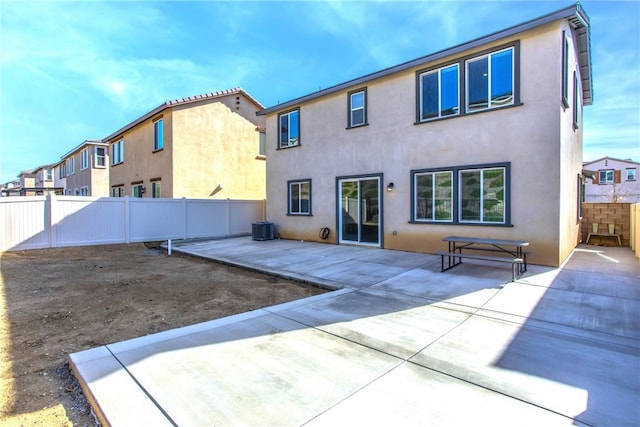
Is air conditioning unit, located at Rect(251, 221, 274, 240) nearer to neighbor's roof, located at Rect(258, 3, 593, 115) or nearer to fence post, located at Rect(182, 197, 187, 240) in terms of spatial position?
fence post, located at Rect(182, 197, 187, 240)

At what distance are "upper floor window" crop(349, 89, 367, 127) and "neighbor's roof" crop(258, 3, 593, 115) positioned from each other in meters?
0.37

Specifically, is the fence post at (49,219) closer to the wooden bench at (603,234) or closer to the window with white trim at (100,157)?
the window with white trim at (100,157)

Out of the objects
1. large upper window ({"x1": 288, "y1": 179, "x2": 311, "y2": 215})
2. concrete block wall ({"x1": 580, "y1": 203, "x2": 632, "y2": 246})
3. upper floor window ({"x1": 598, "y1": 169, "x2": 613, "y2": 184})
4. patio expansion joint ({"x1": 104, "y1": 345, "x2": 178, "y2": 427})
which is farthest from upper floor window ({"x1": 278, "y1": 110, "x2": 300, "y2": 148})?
upper floor window ({"x1": 598, "y1": 169, "x2": 613, "y2": 184})

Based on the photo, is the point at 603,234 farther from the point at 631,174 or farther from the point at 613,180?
the point at 631,174

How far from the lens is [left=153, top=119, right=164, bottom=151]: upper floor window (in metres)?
16.7

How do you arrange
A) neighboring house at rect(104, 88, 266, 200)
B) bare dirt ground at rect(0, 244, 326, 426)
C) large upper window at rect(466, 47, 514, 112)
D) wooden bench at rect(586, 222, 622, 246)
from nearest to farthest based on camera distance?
1. bare dirt ground at rect(0, 244, 326, 426)
2. large upper window at rect(466, 47, 514, 112)
3. wooden bench at rect(586, 222, 622, 246)
4. neighboring house at rect(104, 88, 266, 200)

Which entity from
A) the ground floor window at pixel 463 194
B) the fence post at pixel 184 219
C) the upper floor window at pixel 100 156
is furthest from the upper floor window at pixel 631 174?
the upper floor window at pixel 100 156

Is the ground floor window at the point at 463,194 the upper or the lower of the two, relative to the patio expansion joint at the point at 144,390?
upper

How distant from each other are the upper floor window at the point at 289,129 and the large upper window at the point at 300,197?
1729 millimetres

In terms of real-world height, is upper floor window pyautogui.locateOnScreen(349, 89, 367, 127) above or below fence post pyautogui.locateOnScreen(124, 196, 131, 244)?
above

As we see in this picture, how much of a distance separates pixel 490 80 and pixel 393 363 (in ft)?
27.4

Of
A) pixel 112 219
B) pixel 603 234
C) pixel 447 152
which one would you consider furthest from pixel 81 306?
pixel 603 234

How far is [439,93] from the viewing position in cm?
958

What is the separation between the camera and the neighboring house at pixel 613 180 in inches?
1215
